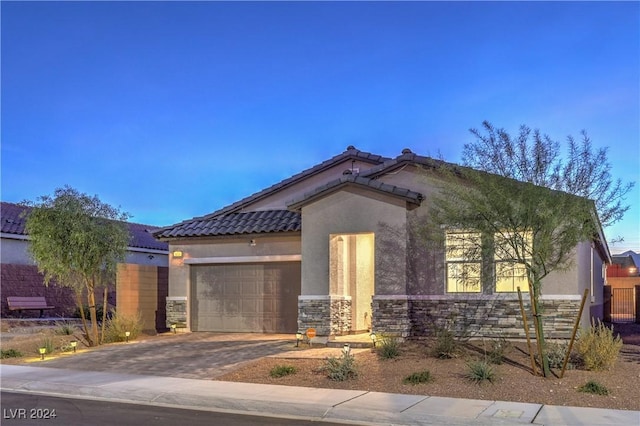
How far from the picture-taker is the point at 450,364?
44.8ft

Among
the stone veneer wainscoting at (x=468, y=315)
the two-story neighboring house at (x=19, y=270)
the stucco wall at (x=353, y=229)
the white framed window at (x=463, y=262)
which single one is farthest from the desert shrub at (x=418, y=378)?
the two-story neighboring house at (x=19, y=270)

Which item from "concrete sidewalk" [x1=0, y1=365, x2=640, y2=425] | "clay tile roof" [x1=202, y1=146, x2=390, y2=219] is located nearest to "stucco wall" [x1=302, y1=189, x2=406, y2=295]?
"clay tile roof" [x1=202, y1=146, x2=390, y2=219]

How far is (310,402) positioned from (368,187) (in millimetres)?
7706

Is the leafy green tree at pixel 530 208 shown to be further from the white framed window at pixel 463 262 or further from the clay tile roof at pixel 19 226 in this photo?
the clay tile roof at pixel 19 226

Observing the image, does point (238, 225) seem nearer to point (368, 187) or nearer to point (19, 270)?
point (368, 187)

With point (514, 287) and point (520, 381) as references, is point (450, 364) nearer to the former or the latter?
point (520, 381)

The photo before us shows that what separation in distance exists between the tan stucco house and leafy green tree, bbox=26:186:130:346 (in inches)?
120

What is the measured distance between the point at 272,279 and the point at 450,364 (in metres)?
8.34

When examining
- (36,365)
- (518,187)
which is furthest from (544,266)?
(36,365)

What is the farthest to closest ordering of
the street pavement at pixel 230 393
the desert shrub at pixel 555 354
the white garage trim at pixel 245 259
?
1. the white garage trim at pixel 245 259
2. the desert shrub at pixel 555 354
3. the street pavement at pixel 230 393

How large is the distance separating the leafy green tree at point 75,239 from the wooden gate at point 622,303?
1034 inches

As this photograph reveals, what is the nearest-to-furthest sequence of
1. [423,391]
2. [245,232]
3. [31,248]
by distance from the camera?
[423,391] → [31,248] → [245,232]

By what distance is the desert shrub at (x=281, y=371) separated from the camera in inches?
522

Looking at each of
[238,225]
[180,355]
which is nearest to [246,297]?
[238,225]
